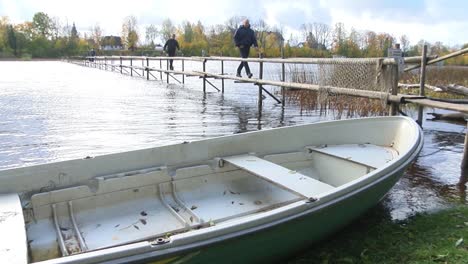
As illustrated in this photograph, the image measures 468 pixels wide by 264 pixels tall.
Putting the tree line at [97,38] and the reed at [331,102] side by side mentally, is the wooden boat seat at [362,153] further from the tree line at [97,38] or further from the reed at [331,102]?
the tree line at [97,38]

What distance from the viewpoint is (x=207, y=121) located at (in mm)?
10648

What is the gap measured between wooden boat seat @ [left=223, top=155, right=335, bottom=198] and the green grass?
1.55 feet

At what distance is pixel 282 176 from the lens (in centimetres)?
400

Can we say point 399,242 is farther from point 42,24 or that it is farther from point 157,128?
point 42,24

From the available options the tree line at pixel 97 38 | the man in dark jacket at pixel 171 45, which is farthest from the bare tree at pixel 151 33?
the man in dark jacket at pixel 171 45

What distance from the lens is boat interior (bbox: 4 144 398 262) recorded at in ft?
11.2

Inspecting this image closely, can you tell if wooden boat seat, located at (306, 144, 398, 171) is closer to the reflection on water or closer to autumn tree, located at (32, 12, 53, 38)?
the reflection on water

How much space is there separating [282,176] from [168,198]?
1.08 meters

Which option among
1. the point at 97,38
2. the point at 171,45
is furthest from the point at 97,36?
the point at 171,45

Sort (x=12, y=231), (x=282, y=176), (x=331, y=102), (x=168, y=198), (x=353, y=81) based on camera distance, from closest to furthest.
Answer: (x=12, y=231)
(x=282, y=176)
(x=168, y=198)
(x=353, y=81)
(x=331, y=102)

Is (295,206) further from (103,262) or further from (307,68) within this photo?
(307,68)

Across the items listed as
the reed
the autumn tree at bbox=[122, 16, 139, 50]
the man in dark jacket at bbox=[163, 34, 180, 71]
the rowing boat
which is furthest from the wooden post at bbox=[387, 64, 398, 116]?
the autumn tree at bbox=[122, 16, 139, 50]

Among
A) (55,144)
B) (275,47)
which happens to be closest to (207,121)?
(55,144)

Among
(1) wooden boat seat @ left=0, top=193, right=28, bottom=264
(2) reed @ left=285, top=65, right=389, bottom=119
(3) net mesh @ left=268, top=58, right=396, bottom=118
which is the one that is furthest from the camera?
(2) reed @ left=285, top=65, right=389, bottom=119
